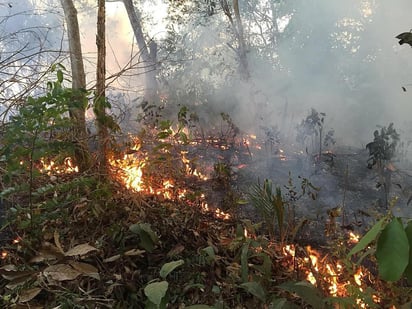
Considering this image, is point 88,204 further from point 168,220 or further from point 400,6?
point 400,6

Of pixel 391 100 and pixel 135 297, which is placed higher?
pixel 391 100

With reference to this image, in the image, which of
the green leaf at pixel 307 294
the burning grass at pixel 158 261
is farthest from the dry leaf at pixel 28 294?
the green leaf at pixel 307 294

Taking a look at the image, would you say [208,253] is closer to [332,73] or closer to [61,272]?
[61,272]

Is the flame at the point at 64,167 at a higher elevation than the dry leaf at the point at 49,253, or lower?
higher

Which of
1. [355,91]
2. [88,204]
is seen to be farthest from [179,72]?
[88,204]

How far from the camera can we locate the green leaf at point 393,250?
77 centimetres

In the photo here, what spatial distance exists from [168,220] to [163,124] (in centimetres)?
92

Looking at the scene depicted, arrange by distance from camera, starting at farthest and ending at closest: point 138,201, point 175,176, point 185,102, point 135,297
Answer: point 185,102
point 175,176
point 138,201
point 135,297

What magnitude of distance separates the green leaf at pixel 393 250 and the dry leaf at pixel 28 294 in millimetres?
1672

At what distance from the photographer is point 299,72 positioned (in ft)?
37.3

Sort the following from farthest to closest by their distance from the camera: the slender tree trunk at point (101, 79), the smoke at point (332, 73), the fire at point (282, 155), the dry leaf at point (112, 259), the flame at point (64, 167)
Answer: the smoke at point (332, 73)
the fire at point (282, 155)
the flame at point (64, 167)
the slender tree trunk at point (101, 79)
the dry leaf at point (112, 259)

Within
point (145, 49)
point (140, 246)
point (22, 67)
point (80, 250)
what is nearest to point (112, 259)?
point (140, 246)

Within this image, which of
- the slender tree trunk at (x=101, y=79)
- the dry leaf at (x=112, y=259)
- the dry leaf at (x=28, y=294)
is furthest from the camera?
the slender tree trunk at (x=101, y=79)

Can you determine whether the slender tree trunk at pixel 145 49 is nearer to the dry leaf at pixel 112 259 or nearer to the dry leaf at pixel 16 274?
the dry leaf at pixel 112 259
